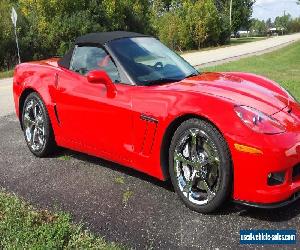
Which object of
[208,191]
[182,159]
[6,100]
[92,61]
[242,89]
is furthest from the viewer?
[6,100]

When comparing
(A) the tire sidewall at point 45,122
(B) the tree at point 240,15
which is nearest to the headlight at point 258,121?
(A) the tire sidewall at point 45,122

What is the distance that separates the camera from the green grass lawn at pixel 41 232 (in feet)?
11.1

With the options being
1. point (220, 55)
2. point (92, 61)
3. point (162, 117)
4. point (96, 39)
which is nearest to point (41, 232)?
point (162, 117)

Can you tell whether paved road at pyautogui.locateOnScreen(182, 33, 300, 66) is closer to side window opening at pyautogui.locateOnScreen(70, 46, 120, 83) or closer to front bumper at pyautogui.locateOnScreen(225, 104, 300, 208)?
side window opening at pyautogui.locateOnScreen(70, 46, 120, 83)

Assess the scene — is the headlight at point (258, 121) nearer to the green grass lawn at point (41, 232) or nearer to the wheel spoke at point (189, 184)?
the wheel spoke at point (189, 184)

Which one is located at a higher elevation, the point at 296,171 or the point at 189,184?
the point at 296,171

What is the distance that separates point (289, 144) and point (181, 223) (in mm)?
1071

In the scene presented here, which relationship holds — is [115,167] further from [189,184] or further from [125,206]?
[189,184]

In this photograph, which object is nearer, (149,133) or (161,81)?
(149,133)

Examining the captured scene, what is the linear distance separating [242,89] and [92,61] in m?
1.71

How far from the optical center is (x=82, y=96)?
4.84 m

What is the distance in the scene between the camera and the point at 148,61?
191 inches

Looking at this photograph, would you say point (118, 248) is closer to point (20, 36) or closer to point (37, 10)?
point (20, 36)

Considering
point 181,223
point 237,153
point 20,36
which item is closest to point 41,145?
point 181,223
